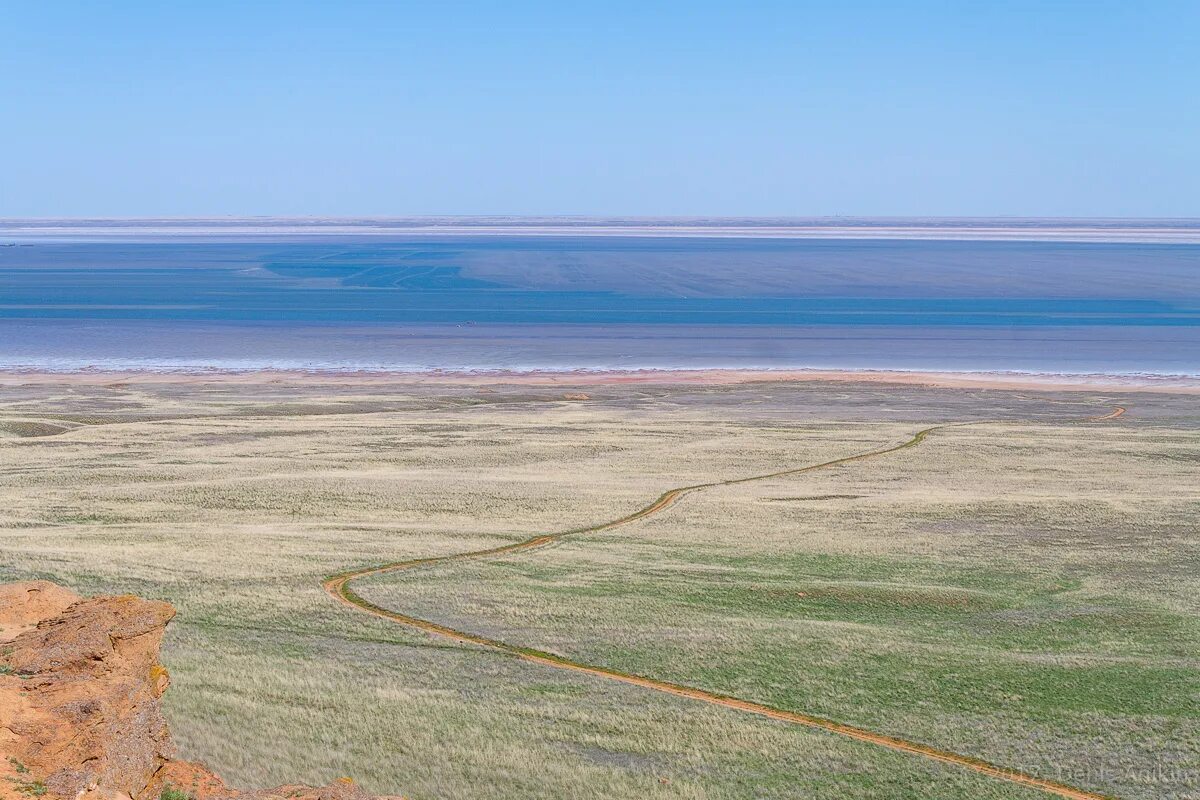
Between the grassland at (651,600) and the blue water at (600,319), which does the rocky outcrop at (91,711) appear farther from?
the blue water at (600,319)

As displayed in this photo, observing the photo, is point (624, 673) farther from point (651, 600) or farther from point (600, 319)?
point (600, 319)

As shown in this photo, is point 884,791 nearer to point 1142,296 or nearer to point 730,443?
point 730,443

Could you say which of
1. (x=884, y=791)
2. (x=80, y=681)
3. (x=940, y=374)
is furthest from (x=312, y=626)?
(x=940, y=374)

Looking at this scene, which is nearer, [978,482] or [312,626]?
[312,626]

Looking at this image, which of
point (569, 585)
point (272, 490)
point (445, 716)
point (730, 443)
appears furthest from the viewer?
point (730, 443)

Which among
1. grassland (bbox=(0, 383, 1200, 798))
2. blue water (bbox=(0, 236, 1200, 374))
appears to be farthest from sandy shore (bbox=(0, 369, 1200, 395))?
grassland (bbox=(0, 383, 1200, 798))

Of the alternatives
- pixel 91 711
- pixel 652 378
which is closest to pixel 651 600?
pixel 91 711

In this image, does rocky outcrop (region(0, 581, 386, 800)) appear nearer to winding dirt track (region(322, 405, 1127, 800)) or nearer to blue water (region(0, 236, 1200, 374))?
winding dirt track (region(322, 405, 1127, 800))
